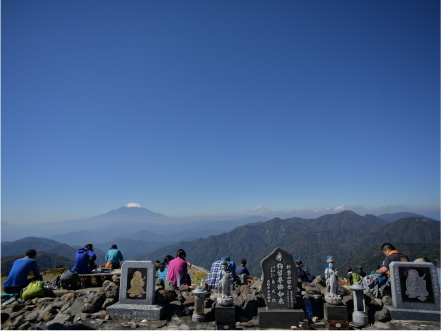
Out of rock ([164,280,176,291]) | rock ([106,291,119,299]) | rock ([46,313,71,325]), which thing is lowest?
rock ([46,313,71,325])

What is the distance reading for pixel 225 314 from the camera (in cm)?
748

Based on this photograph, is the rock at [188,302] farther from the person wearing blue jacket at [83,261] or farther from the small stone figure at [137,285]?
the person wearing blue jacket at [83,261]

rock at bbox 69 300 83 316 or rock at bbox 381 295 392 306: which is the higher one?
rock at bbox 381 295 392 306

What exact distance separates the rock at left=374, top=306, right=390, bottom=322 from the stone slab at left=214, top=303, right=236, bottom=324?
416 cm

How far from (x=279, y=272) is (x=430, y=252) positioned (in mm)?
162802

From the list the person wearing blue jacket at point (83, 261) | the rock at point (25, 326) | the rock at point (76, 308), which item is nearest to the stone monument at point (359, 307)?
the rock at point (76, 308)

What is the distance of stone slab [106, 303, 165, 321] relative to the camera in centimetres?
784

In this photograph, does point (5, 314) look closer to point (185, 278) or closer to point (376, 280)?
point (185, 278)

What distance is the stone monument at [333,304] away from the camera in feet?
24.1

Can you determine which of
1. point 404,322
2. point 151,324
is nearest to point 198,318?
point 151,324

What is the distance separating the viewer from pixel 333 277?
7.68 metres

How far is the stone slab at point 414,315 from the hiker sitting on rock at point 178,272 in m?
6.72

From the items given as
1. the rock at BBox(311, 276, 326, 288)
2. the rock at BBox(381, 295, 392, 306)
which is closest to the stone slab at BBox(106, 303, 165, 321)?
the rock at BBox(311, 276, 326, 288)

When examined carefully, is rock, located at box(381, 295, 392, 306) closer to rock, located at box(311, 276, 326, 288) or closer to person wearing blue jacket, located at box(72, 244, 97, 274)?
rock, located at box(311, 276, 326, 288)
